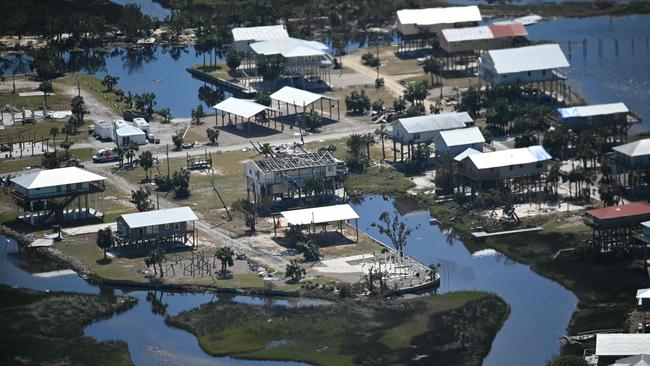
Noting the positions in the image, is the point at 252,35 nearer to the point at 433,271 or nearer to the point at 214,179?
the point at 214,179

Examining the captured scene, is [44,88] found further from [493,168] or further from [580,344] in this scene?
[580,344]

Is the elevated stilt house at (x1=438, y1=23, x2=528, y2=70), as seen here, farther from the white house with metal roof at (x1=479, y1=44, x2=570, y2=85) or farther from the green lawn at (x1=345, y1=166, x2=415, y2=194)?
the green lawn at (x1=345, y1=166, x2=415, y2=194)

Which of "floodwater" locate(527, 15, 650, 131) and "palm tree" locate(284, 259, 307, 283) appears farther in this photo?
"floodwater" locate(527, 15, 650, 131)

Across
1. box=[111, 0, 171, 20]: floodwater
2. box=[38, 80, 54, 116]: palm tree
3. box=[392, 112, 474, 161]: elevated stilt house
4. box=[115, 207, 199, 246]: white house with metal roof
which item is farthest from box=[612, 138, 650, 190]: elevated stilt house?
box=[111, 0, 171, 20]: floodwater

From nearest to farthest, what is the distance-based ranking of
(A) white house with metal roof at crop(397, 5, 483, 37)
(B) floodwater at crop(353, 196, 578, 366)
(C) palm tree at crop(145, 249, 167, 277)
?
1. (B) floodwater at crop(353, 196, 578, 366)
2. (C) palm tree at crop(145, 249, 167, 277)
3. (A) white house with metal roof at crop(397, 5, 483, 37)

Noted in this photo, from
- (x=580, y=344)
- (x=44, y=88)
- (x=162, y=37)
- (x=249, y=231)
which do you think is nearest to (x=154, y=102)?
(x=44, y=88)

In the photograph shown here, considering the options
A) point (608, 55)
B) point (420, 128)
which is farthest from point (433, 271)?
point (608, 55)

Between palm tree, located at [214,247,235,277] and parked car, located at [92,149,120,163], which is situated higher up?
parked car, located at [92,149,120,163]
